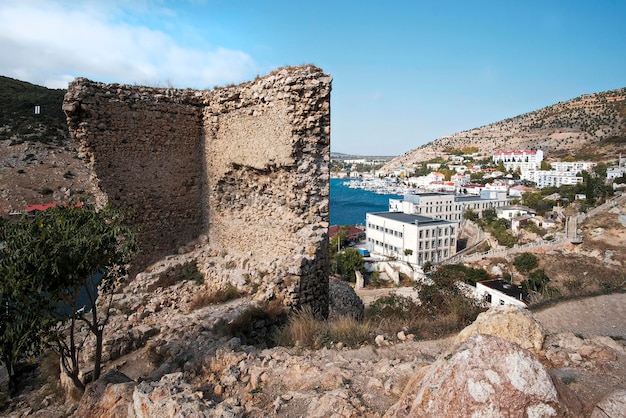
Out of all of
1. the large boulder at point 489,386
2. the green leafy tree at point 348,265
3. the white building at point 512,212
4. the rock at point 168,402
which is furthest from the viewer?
the white building at point 512,212

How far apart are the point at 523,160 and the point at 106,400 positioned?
338 ft

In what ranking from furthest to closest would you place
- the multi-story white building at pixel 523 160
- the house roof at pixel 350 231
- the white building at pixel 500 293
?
1. the multi-story white building at pixel 523 160
2. the house roof at pixel 350 231
3. the white building at pixel 500 293

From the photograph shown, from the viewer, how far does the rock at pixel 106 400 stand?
332 centimetres

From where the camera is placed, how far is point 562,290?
26.0 ft

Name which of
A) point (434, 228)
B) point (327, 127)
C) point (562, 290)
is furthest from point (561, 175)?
point (327, 127)

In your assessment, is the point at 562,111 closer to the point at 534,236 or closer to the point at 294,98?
the point at 534,236

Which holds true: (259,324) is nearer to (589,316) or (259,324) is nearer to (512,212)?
(589,316)

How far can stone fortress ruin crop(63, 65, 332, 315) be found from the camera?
587cm

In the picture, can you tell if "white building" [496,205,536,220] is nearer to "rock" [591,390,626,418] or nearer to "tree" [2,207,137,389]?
"rock" [591,390,626,418]

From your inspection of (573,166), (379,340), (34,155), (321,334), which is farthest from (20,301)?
(573,166)

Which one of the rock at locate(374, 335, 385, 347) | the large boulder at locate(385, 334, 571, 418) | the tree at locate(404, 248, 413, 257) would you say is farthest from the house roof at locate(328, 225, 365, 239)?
the large boulder at locate(385, 334, 571, 418)

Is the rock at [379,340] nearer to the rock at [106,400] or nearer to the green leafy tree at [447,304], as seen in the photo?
the green leafy tree at [447,304]

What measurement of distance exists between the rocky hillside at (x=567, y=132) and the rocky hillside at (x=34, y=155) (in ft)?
293

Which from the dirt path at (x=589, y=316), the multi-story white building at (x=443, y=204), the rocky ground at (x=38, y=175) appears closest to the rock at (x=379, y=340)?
the dirt path at (x=589, y=316)
